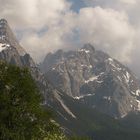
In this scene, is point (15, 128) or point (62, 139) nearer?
point (15, 128)

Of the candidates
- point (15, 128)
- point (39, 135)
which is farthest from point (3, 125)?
point (39, 135)

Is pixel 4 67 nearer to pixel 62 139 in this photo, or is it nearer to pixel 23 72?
pixel 23 72

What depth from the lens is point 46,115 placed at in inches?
2852

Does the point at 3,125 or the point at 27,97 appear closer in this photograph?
the point at 3,125

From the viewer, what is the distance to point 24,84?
2717 inches

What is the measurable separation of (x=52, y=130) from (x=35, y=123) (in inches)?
192

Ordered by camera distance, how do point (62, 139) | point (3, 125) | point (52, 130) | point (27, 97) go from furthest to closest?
1. point (62, 139)
2. point (52, 130)
3. point (27, 97)
4. point (3, 125)

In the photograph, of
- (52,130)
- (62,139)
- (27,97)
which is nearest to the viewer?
(27,97)

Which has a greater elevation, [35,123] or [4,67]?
[4,67]

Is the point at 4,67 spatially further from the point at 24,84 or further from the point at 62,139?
the point at 62,139

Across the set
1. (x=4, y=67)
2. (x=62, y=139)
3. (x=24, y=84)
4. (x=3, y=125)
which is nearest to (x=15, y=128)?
(x=3, y=125)

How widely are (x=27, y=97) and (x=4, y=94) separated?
3831mm

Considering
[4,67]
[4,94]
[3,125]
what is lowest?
[3,125]

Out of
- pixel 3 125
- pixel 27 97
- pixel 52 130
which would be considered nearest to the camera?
pixel 3 125
